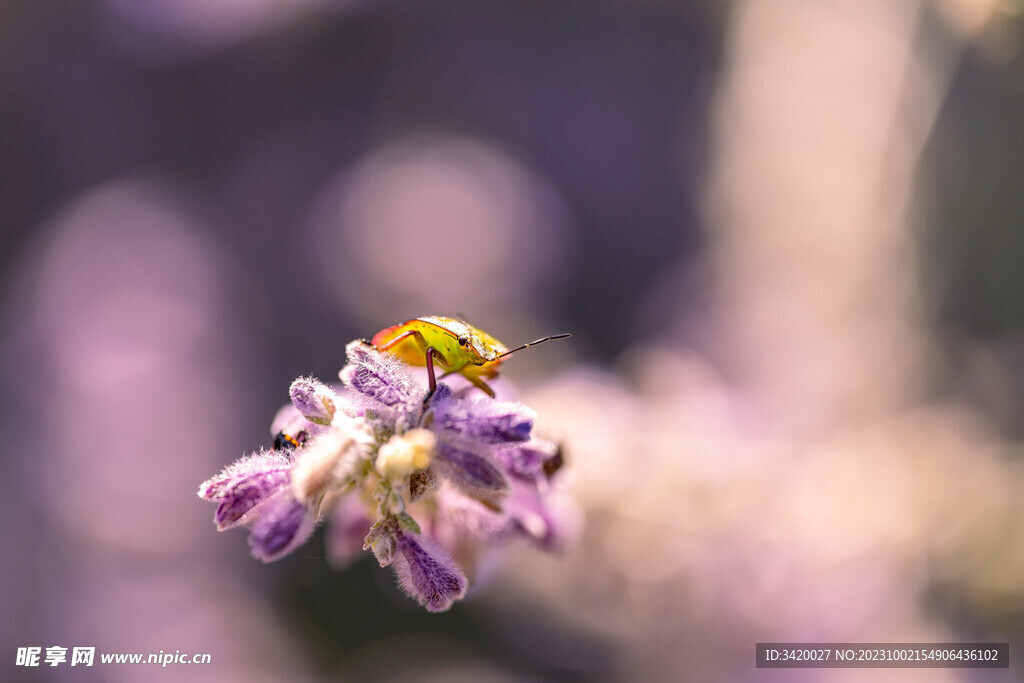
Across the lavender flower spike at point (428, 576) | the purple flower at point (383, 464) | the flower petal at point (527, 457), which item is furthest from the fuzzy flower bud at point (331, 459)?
the flower petal at point (527, 457)

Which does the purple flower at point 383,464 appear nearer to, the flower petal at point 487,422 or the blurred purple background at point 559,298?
the flower petal at point 487,422

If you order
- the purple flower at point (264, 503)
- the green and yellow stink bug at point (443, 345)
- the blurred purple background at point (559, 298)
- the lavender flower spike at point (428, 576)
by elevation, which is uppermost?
the blurred purple background at point (559, 298)

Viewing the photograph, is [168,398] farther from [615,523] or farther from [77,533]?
[615,523]

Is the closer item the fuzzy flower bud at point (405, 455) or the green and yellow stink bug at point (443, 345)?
the fuzzy flower bud at point (405, 455)

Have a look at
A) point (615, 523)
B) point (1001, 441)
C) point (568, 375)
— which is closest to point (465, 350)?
point (615, 523)

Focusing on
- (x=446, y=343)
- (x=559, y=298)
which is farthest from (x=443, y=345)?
(x=559, y=298)

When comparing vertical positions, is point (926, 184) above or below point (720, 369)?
above

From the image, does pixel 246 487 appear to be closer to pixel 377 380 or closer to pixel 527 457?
pixel 377 380
